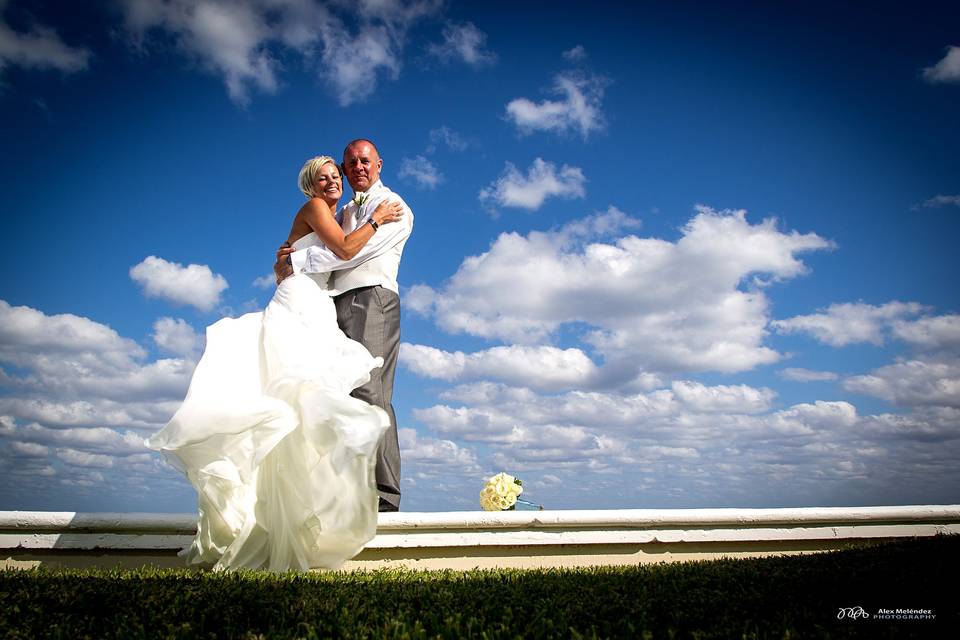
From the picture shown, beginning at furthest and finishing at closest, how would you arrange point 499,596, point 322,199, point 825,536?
point 825,536, point 322,199, point 499,596

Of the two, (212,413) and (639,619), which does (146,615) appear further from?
(639,619)

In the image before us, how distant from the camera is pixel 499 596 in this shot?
353 cm

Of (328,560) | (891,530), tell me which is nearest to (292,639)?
(328,560)

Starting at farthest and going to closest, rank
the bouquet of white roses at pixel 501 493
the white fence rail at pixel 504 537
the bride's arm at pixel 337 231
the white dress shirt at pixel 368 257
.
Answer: the bouquet of white roses at pixel 501 493 → the white dress shirt at pixel 368 257 → the bride's arm at pixel 337 231 → the white fence rail at pixel 504 537

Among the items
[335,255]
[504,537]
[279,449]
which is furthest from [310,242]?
[504,537]

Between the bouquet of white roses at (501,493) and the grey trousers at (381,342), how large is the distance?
7.69 ft

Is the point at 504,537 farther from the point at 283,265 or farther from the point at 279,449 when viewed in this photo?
the point at 283,265

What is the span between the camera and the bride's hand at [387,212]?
249 inches

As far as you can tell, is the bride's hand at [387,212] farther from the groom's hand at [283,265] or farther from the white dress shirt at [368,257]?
the groom's hand at [283,265]

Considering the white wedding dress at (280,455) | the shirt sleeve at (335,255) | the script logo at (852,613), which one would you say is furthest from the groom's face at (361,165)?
the script logo at (852,613)

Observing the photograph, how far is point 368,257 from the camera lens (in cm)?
630

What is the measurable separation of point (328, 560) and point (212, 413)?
1.44 m

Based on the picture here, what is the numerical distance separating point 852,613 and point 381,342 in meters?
4.36
